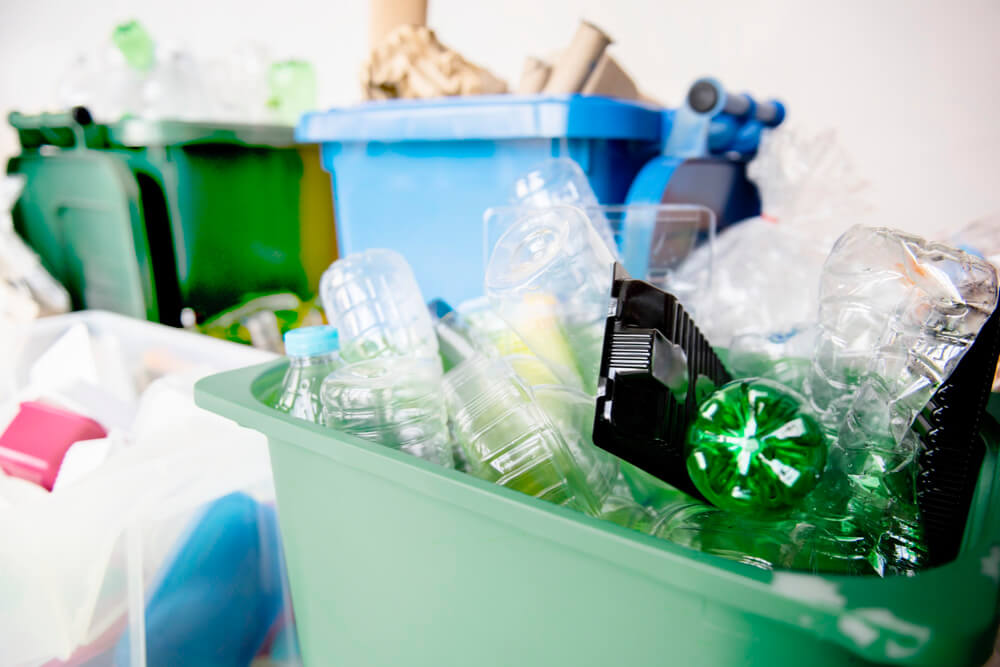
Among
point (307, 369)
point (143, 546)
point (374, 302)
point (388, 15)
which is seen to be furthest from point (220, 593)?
point (388, 15)

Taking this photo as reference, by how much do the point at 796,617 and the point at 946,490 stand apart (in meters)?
0.19

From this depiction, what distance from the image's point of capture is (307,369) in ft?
2.06

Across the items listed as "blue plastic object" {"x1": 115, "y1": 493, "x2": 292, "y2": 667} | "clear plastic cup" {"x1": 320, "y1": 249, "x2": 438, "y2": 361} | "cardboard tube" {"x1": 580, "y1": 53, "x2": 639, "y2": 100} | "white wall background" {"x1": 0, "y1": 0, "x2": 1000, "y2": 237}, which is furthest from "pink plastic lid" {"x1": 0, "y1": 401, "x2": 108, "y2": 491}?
"white wall background" {"x1": 0, "y1": 0, "x2": 1000, "y2": 237}

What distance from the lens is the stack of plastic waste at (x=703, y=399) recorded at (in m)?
0.40

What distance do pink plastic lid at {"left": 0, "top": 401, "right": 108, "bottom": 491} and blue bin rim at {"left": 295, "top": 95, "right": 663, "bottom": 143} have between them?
62 centimetres

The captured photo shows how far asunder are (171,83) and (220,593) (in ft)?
4.35

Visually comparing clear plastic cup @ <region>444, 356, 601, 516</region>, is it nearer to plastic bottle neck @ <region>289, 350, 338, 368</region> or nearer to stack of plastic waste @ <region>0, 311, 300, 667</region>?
plastic bottle neck @ <region>289, 350, 338, 368</region>

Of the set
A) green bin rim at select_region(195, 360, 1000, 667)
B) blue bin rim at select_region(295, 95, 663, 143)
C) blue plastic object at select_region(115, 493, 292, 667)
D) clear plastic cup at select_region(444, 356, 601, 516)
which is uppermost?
blue bin rim at select_region(295, 95, 663, 143)

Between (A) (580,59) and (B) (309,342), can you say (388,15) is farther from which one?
(B) (309,342)

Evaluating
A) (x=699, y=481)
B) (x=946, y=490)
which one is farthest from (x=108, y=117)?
(x=946, y=490)

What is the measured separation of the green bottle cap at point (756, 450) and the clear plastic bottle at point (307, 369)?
368mm

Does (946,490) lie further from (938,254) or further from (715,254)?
(715,254)

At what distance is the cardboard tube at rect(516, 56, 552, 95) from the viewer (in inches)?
40.6

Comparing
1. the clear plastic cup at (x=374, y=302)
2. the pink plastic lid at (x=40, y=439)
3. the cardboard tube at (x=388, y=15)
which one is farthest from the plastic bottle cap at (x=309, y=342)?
the cardboard tube at (x=388, y=15)
